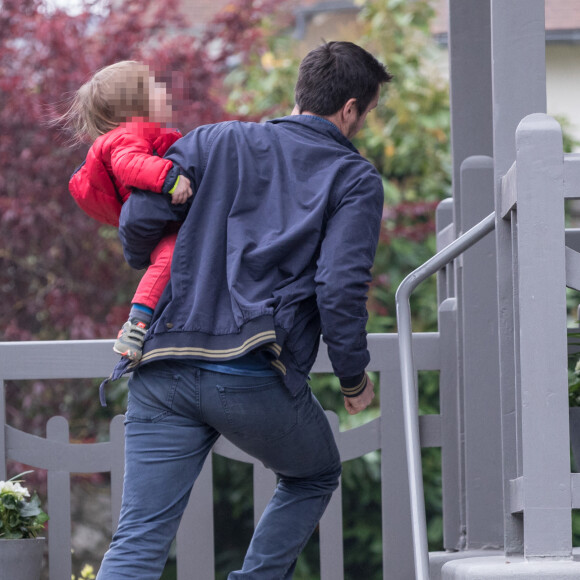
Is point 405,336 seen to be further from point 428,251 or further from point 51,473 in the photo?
point 428,251

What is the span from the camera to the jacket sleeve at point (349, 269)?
2221mm

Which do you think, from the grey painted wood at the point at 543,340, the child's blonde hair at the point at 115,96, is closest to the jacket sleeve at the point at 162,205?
the child's blonde hair at the point at 115,96

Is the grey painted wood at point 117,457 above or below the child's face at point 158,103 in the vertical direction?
below

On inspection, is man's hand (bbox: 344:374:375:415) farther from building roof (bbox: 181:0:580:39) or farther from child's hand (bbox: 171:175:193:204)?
building roof (bbox: 181:0:580:39)

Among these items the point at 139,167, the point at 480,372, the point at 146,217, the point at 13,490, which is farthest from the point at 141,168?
the point at 480,372

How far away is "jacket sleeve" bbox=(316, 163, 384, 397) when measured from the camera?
2221 mm

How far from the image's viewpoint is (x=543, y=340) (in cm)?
211

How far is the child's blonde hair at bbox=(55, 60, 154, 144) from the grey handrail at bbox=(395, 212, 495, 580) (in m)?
0.84

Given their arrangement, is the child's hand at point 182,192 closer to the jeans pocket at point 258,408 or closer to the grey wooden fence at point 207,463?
the jeans pocket at point 258,408

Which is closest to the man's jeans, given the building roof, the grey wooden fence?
the grey wooden fence

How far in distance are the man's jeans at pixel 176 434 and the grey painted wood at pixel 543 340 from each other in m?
0.54

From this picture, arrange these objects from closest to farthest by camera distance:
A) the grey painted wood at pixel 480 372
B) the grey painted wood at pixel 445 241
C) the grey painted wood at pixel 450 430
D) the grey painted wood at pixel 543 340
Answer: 1. the grey painted wood at pixel 543 340
2. the grey painted wood at pixel 480 372
3. the grey painted wood at pixel 450 430
4. the grey painted wood at pixel 445 241

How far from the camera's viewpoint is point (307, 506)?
8.35 feet

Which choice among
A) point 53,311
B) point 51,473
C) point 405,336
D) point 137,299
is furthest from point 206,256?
point 53,311
